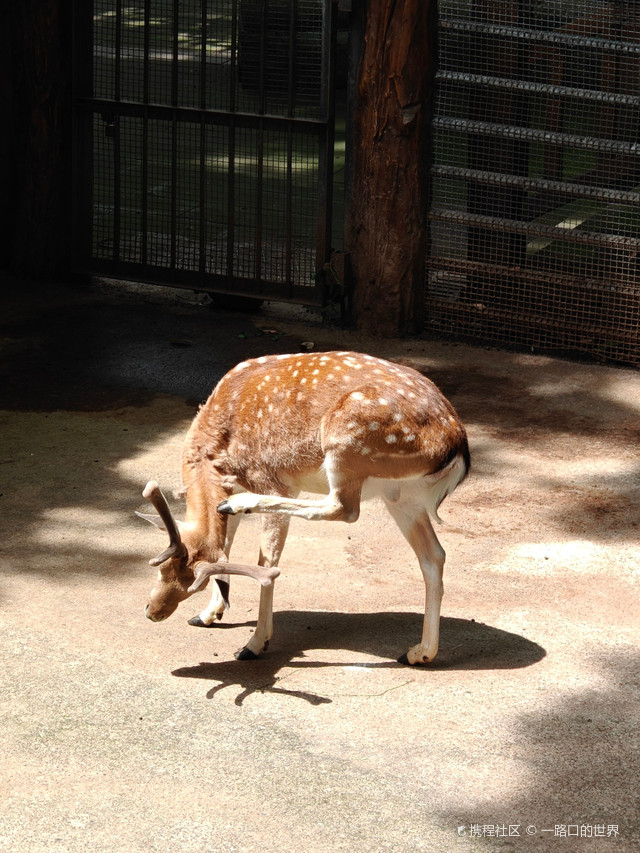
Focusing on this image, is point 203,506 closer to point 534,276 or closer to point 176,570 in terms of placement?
point 176,570

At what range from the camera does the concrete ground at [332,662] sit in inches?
164

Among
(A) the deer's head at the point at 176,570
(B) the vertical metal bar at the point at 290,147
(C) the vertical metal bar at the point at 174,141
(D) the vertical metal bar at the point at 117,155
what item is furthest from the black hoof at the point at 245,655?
(D) the vertical metal bar at the point at 117,155

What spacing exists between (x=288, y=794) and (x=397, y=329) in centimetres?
591

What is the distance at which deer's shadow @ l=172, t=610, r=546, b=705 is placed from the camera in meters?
5.16

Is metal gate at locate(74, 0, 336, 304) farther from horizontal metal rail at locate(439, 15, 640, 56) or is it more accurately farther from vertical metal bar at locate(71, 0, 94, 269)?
horizontal metal rail at locate(439, 15, 640, 56)

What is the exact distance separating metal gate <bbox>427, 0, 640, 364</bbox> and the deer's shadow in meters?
4.24

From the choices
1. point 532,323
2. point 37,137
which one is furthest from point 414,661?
point 37,137

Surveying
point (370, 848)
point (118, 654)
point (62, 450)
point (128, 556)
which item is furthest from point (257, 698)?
point (62, 450)

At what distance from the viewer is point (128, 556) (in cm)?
→ 628

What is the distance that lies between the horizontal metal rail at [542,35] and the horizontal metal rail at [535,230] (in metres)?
1.31

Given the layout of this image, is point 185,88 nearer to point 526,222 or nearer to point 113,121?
point 113,121

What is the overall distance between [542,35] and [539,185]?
1.08m

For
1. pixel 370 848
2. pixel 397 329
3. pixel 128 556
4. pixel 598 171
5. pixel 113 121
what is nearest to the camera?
pixel 370 848

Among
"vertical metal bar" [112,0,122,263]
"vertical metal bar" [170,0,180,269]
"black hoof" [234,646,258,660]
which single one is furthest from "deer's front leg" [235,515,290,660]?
"vertical metal bar" [112,0,122,263]
